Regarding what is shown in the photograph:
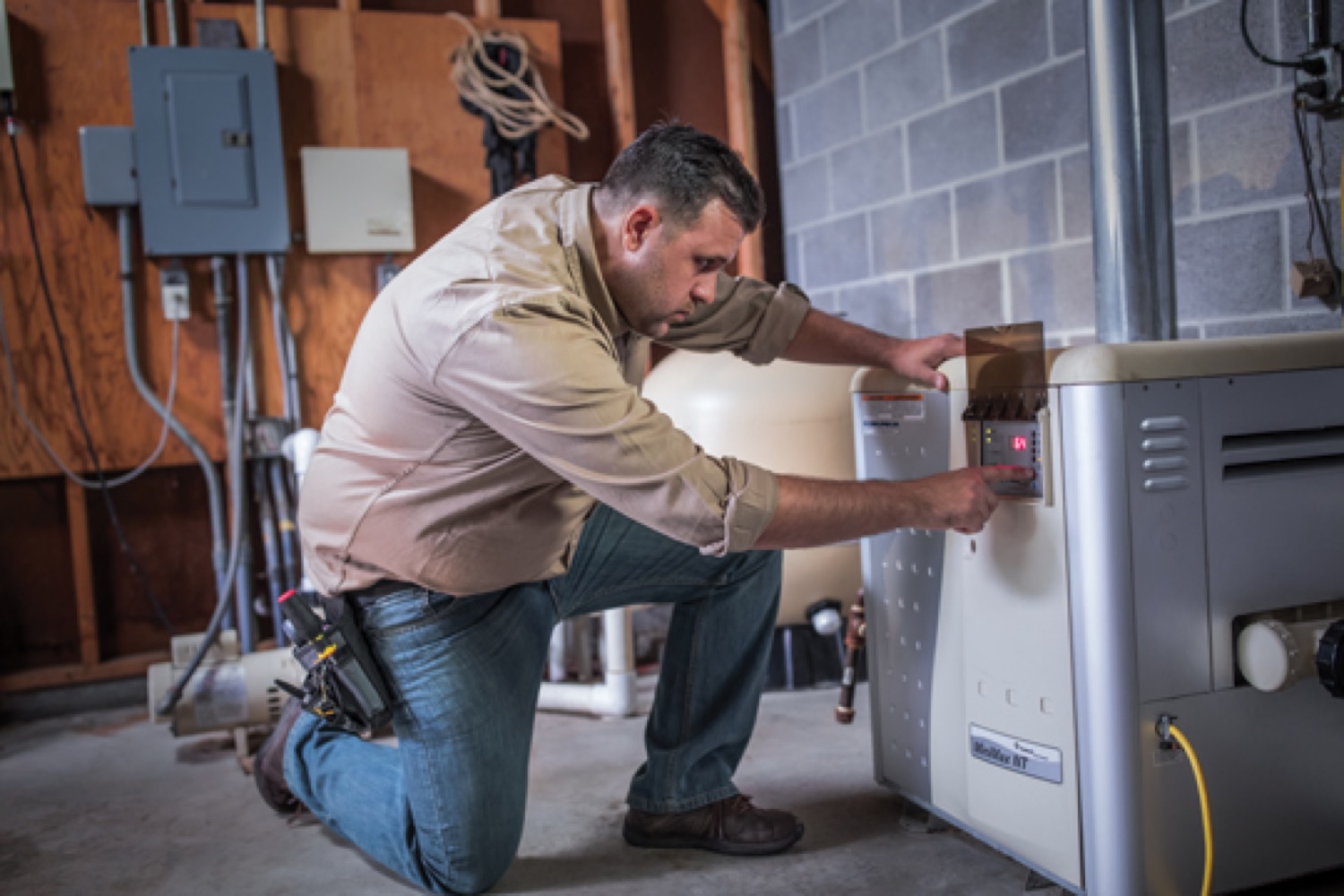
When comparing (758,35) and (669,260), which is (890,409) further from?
(758,35)

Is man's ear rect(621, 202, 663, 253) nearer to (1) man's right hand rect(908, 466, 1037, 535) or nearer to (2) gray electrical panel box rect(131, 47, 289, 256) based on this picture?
(1) man's right hand rect(908, 466, 1037, 535)

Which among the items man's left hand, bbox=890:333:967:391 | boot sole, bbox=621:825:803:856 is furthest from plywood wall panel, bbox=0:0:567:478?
man's left hand, bbox=890:333:967:391

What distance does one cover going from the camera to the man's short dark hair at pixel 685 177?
1376 mm

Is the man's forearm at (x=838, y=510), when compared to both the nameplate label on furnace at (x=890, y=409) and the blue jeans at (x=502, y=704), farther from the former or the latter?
the blue jeans at (x=502, y=704)

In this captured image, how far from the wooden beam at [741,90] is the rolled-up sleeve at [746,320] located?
4.98 ft

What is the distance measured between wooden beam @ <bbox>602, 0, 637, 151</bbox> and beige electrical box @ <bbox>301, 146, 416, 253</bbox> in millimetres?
601

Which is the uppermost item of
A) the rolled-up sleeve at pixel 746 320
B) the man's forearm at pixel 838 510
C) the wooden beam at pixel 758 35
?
the wooden beam at pixel 758 35

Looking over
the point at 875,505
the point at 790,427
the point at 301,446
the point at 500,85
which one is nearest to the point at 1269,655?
the point at 875,505

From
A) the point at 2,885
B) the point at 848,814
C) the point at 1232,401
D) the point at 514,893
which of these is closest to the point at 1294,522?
the point at 1232,401

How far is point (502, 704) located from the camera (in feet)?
5.25

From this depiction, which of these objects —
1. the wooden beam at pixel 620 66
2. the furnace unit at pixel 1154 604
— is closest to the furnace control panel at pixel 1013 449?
the furnace unit at pixel 1154 604

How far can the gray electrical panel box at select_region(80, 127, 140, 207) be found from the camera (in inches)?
107

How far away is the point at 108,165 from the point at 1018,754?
2405mm

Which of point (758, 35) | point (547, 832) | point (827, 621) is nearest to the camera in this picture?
point (547, 832)
